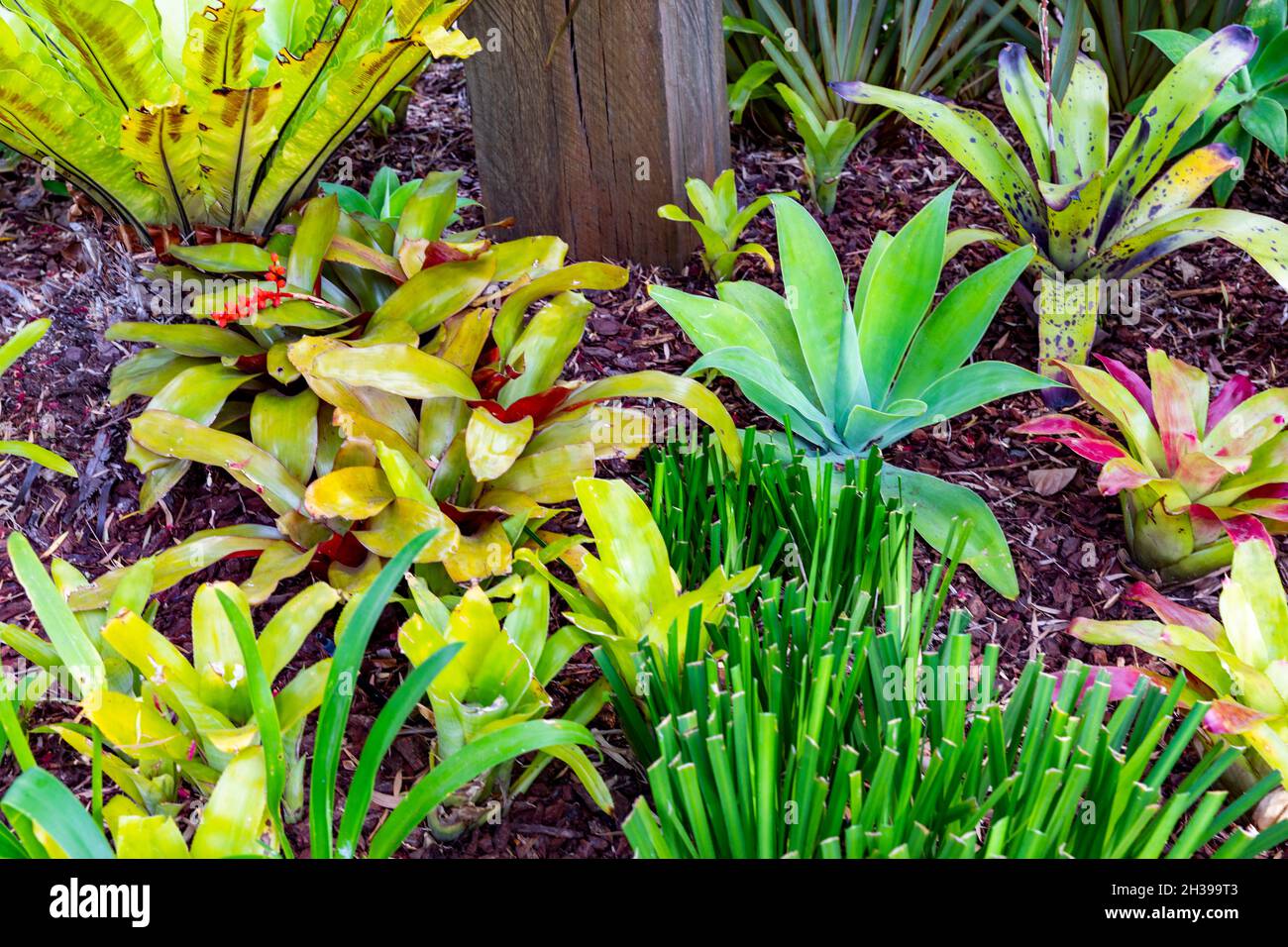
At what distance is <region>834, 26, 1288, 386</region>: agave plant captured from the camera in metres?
1.95

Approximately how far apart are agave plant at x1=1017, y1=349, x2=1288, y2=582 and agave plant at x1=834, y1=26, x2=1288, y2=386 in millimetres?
200

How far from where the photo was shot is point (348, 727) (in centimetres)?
156

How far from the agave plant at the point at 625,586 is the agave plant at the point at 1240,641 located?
603 mm

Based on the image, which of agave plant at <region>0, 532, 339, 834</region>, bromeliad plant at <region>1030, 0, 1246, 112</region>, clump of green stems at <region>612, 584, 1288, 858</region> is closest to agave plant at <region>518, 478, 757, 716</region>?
clump of green stems at <region>612, 584, 1288, 858</region>

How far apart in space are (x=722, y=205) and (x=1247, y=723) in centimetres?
145

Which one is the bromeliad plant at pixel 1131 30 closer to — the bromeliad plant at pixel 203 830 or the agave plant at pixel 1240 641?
the agave plant at pixel 1240 641

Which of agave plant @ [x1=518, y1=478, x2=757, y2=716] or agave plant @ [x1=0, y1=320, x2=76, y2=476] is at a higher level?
agave plant @ [x1=0, y1=320, x2=76, y2=476]

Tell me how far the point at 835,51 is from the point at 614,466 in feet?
4.60

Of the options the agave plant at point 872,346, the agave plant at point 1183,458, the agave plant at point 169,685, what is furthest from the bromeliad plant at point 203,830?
the agave plant at point 1183,458

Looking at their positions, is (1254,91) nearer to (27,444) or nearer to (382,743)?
(382,743)

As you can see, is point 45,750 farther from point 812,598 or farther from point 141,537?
point 812,598

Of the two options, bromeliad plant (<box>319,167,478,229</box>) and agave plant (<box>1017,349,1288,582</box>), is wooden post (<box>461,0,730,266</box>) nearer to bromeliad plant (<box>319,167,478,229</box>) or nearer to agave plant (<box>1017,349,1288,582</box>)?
bromeliad plant (<box>319,167,478,229</box>)

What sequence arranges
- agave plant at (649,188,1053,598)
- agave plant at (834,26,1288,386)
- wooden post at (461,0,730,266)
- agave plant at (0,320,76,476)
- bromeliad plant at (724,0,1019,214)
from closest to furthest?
agave plant at (0,320,76,476), agave plant at (649,188,1053,598), agave plant at (834,26,1288,386), wooden post at (461,0,730,266), bromeliad plant at (724,0,1019,214)

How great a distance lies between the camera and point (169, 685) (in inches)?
49.8
